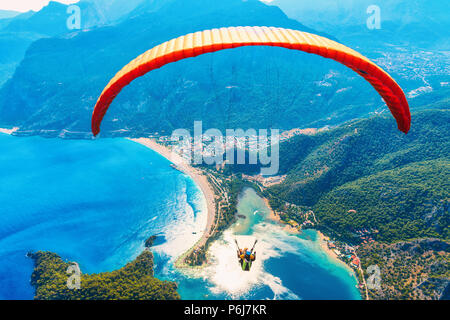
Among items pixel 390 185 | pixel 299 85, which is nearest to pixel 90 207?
pixel 390 185

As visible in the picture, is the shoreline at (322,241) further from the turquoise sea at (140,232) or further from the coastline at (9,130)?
the coastline at (9,130)

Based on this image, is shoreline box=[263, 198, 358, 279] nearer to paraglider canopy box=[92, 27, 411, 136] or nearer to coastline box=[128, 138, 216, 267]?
coastline box=[128, 138, 216, 267]

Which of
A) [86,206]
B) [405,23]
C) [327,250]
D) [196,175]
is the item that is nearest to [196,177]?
[196,175]

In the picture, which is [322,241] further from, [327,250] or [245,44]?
Answer: [245,44]

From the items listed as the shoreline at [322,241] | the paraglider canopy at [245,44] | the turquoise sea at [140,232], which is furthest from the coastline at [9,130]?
the paraglider canopy at [245,44]

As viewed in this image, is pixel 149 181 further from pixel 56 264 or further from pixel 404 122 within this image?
pixel 404 122

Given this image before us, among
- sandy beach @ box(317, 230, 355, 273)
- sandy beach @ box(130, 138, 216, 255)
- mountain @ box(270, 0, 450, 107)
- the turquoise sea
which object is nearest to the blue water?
the turquoise sea

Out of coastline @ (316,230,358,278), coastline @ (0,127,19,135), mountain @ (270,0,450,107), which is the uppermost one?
mountain @ (270,0,450,107)
